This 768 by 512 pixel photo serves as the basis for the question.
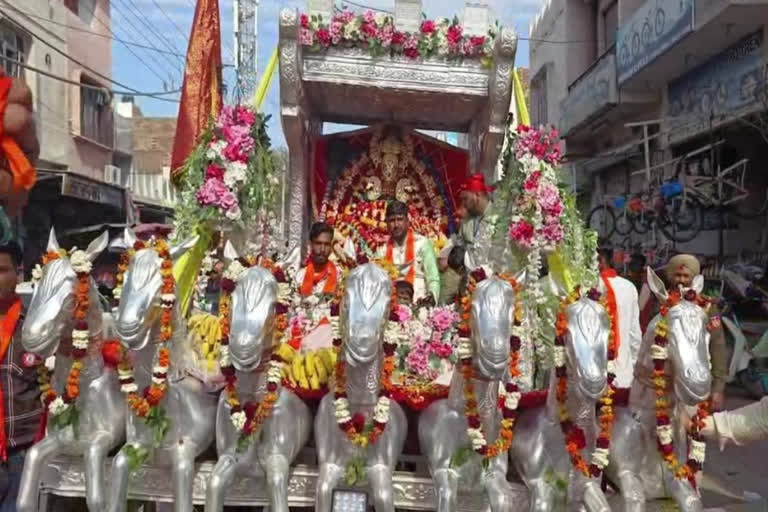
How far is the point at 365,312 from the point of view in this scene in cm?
311

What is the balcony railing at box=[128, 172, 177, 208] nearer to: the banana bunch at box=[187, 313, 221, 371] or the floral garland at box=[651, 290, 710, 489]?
the banana bunch at box=[187, 313, 221, 371]

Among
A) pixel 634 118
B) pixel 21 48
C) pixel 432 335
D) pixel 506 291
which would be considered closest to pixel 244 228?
pixel 432 335

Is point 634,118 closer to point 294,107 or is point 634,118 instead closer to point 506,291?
point 294,107

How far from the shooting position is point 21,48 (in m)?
13.5

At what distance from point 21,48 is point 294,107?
1012cm

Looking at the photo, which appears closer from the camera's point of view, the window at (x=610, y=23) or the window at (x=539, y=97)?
the window at (x=610, y=23)

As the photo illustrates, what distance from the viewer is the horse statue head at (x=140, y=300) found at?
3104mm

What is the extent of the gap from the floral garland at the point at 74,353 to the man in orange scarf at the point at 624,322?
2813 millimetres

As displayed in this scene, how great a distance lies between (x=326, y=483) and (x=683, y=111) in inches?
439

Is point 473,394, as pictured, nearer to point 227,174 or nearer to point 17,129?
point 227,174

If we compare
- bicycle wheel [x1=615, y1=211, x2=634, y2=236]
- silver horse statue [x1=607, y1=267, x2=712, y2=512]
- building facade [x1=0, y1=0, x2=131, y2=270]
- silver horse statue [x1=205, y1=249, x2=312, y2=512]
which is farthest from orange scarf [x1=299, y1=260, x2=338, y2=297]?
bicycle wheel [x1=615, y1=211, x2=634, y2=236]

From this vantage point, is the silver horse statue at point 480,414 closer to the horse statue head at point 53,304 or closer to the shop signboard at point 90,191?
the horse statue head at point 53,304

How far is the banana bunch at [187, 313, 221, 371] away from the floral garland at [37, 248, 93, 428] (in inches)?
32.8

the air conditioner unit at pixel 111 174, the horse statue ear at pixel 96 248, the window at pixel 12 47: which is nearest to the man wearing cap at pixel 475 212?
the horse statue ear at pixel 96 248
